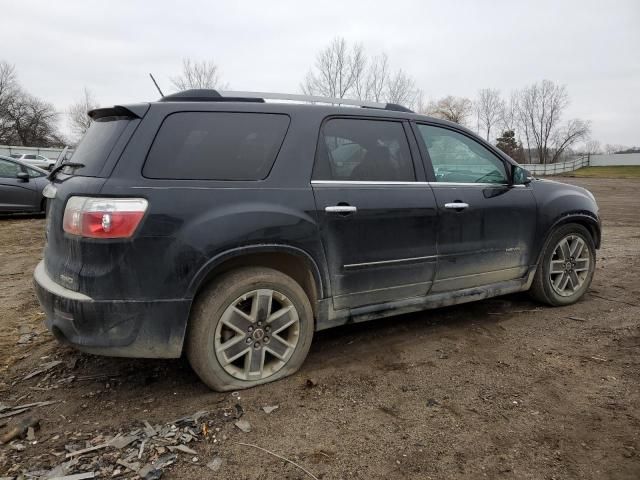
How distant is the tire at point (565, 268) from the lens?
4438 millimetres

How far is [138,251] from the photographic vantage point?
2529 millimetres

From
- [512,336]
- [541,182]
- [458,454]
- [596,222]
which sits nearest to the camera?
[458,454]

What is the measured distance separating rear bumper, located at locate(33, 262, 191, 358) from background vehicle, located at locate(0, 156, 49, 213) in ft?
29.3

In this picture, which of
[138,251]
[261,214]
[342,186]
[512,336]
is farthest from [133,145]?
[512,336]

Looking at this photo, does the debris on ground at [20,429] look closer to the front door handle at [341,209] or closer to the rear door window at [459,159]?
the front door handle at [341,209]

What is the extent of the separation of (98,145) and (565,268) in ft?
14.0

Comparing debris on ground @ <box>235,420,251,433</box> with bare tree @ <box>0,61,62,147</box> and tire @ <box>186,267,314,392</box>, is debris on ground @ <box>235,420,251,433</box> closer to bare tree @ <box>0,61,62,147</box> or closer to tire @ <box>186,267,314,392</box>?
tire @ <box>186,267,314,392</box>

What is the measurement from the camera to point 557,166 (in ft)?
188

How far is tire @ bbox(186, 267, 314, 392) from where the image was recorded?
109 inches

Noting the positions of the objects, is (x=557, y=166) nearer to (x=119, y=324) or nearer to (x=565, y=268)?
(x=565, y=268)

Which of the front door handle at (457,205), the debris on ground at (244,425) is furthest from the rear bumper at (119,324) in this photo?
the front door handle at (457,205)

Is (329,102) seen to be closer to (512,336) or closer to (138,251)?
(138,251)

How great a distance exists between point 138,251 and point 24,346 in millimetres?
1947

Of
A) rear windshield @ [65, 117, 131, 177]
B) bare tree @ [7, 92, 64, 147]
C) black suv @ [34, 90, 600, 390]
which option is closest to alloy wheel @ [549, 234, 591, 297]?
black suv @ [34, 90, 600, 390]
